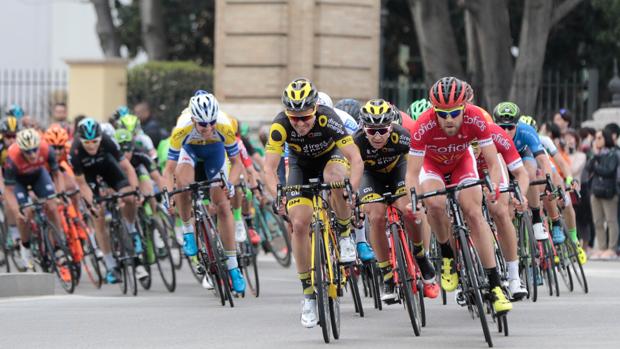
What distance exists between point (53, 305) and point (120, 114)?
6.29 meters

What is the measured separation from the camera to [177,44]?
145 feet

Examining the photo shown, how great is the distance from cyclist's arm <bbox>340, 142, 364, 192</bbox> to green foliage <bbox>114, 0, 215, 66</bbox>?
29.1m

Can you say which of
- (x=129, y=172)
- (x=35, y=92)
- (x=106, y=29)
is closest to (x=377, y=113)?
(x=129, y=172)

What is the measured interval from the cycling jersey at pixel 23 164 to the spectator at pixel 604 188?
751 cm

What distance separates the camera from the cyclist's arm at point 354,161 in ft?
44.7

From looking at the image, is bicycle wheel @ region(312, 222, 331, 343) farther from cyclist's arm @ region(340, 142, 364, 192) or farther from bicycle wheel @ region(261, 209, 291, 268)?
bicycle wheel @ region(261, 209, 291, 268)

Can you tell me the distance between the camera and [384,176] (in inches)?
593

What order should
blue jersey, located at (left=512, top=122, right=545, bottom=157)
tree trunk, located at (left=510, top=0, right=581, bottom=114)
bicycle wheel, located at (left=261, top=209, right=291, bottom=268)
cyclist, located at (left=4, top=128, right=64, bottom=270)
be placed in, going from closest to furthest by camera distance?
1. blue jersey, located at (left=512, top=122, right=545, bottom=157)
2. cyclist, located at (left=4, top=128, right=64, bottom=270)
3. bicycle wheel, located at (left=261, top=209, right=291, bottom=268)
4. tree trunk, located at (left=510, top=0, right=581, bottom=114)

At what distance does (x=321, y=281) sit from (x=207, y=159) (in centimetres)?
460

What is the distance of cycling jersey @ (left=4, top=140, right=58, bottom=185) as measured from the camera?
19.6 meters

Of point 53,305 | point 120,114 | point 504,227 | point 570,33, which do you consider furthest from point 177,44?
point 504,227

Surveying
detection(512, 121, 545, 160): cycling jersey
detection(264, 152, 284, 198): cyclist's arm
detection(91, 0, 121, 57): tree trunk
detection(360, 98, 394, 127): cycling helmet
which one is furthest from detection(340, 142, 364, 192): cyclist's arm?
detection(91, 0, 121, 57): tree trunk

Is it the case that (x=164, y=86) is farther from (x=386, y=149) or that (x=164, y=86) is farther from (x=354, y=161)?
(x=354, y=161)

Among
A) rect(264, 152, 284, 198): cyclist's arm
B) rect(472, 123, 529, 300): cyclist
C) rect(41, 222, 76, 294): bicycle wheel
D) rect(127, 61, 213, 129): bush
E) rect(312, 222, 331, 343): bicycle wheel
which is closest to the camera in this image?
rect(312, 222, 331, 343): bicycle wheel
